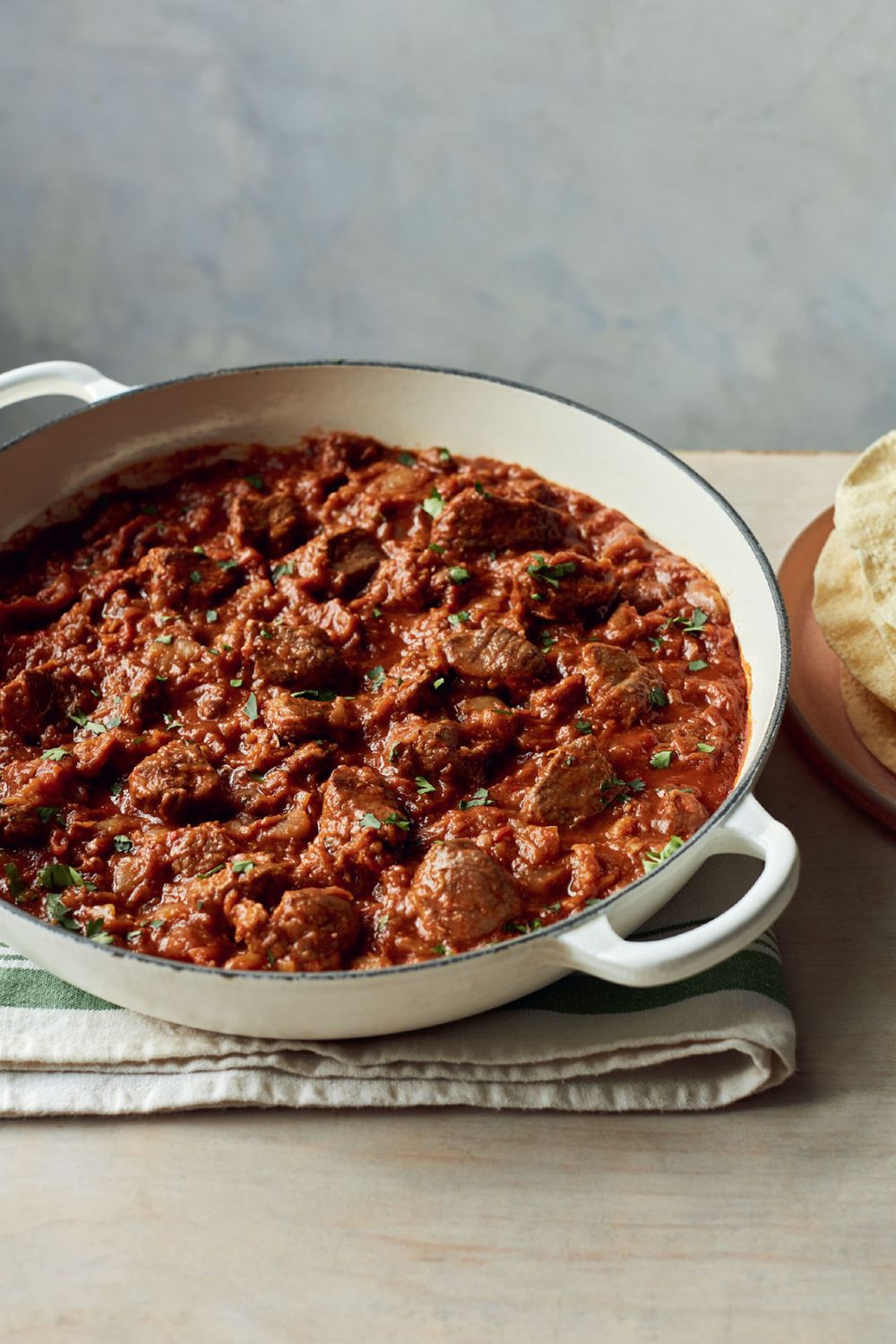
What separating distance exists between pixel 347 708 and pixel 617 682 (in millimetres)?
792

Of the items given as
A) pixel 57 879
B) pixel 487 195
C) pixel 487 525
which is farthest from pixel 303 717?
pixel 487 195

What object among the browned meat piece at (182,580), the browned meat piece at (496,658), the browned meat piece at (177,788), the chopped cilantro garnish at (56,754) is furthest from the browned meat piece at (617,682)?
the chopped cilantro garnish at (56,754)

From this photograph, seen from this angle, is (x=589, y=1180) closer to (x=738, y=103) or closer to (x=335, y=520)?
(x=335, y=520)

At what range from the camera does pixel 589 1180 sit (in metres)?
3.19

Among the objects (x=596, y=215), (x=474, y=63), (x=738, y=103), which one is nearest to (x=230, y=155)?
(x=474, y=63)

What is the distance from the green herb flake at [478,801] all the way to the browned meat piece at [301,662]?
1.99 ft

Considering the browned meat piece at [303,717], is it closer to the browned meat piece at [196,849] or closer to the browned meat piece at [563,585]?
the browned meat piece at [196,849]

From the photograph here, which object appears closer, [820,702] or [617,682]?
[617,682]

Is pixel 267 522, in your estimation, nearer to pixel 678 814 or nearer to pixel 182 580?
pixel 182 580

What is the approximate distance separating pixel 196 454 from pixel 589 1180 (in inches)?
117

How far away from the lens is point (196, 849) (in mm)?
3582

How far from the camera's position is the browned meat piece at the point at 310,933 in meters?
3.25

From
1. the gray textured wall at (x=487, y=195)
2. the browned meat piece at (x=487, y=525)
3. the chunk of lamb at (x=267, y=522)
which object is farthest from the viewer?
the gray textured wall at (x=487, y=195)

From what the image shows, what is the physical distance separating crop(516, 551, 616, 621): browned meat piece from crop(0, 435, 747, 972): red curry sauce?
0.01m
